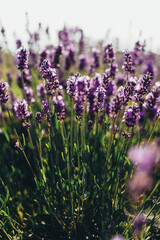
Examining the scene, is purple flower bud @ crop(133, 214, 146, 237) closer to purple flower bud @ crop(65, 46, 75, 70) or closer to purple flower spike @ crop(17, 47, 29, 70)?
purple flower spike @ crop(17, 47, 29, 70)

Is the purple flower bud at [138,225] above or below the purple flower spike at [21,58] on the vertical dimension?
below

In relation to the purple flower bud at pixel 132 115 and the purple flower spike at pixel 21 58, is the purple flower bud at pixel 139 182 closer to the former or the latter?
the purple flower bud at pixel 132 115

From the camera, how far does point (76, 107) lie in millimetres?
1776

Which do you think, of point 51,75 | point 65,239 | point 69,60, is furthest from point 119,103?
point 69,60

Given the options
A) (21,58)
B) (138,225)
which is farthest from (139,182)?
(21,58)

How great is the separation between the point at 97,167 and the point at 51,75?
1.34m

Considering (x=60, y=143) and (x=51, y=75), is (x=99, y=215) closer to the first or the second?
(x=60, y=143)

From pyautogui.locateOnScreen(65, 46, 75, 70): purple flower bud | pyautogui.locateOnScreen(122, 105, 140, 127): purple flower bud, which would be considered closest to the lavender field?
pyautogui.locateOnScreen(122, 105, 140, 127): purple flower bud

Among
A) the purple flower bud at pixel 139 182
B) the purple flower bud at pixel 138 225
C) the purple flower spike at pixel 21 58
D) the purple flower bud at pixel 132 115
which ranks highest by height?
the purple flower spike at pixel 21 58

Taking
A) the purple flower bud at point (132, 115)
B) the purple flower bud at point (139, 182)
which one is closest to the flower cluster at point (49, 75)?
the purple flower bud at point (132, 115)

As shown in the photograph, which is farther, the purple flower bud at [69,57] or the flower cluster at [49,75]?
the purple flower bud at [69,57]

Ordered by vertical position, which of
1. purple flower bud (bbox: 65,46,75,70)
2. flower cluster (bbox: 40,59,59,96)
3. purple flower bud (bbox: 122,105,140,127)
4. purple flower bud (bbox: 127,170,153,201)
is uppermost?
purple flower bud (bbox: 65,46,75,70)

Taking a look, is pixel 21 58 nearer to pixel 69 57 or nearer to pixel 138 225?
pixel 138 225

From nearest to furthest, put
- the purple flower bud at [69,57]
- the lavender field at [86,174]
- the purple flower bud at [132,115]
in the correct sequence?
1. the purple flower bud at [132,115]
2. the lavender field at [86,174]
3. the purple flower bud at [69,57]
